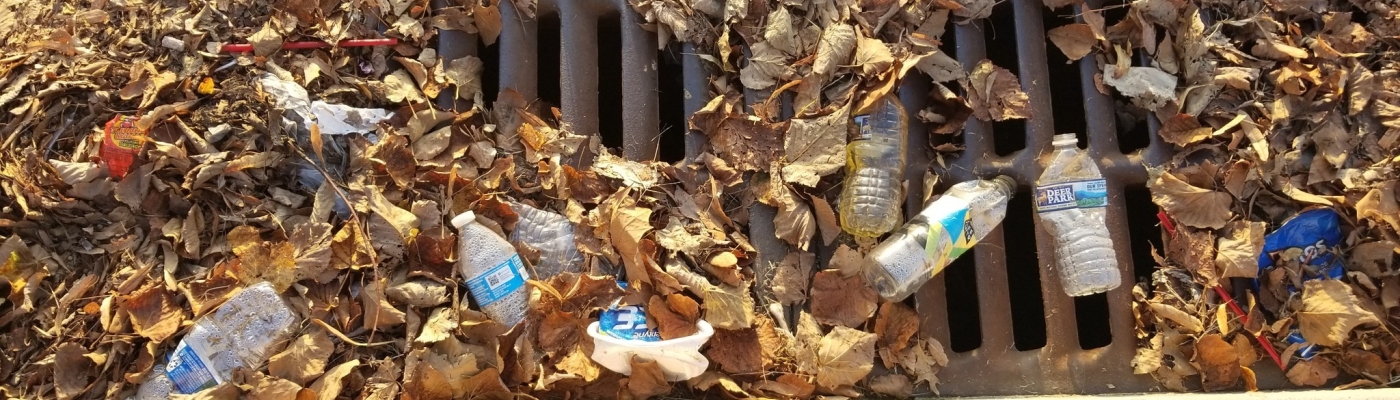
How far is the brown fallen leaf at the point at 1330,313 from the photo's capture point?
184 cm

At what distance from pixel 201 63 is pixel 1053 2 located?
2156mm

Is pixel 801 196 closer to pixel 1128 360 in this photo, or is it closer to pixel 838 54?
pixel 838 54

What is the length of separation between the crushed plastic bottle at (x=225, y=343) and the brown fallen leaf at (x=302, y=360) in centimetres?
5

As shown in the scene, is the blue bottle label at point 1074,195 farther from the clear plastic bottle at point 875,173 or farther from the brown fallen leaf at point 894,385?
the brown fallen leaf at point 894,385

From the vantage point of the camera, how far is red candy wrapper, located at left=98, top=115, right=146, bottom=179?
1.96 metres

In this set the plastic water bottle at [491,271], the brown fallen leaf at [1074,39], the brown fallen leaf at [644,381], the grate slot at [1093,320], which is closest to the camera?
the brown fallen leaf at [644,381]

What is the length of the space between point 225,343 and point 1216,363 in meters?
2.27

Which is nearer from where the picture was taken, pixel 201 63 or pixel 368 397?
pixel 368 397

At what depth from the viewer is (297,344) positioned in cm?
189

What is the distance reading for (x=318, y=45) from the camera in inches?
82.3

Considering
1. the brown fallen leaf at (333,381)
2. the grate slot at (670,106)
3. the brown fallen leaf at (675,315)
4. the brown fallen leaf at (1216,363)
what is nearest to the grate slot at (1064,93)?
the brown fallen leaf at (1216,363)

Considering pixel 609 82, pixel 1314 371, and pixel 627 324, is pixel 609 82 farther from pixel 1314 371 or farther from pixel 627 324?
pixel 1314 371

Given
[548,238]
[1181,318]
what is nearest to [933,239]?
[1181,318]

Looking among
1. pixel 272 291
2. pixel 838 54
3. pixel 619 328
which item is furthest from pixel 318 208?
pixel 838 54
